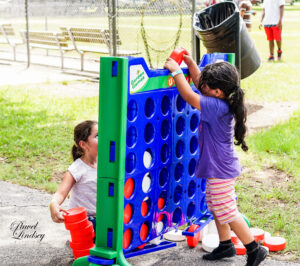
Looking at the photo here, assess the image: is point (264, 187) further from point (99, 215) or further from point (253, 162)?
point (99, 215)

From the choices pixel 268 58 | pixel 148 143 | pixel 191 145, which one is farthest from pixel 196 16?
pixel 268 58

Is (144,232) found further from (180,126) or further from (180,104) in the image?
(180,104)

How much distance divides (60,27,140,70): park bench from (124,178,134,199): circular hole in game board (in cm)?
693

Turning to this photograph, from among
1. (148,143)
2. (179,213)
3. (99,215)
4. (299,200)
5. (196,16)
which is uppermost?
(196,16)

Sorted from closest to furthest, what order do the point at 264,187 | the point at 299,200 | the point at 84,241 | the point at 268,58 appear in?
1. the point at 84,241
2. the point at 299,200
3. the point at 264,187
4. the point at 268,58

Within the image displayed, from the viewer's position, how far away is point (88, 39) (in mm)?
11109

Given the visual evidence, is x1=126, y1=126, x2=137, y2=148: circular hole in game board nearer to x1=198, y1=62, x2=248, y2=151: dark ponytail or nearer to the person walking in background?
x1=198, y1=62, x2=248, y2=151: dark ponytail

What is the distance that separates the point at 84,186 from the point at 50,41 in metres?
9.77

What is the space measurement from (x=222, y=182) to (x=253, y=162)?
2273 millimetres

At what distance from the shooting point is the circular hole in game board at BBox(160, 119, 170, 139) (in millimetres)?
3211

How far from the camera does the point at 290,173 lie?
5.07 meters

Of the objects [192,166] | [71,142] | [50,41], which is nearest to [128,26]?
[71,142]

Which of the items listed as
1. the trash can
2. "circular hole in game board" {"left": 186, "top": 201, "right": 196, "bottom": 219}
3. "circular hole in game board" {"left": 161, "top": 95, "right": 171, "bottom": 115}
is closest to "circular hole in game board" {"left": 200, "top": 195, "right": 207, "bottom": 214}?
"circular hole in game board" {"left": 186, "top": 201, "right": 196, "bottom": 219}

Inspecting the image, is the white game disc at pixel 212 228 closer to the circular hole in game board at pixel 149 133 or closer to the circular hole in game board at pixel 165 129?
the circular hole in game board at pixel 165 129
